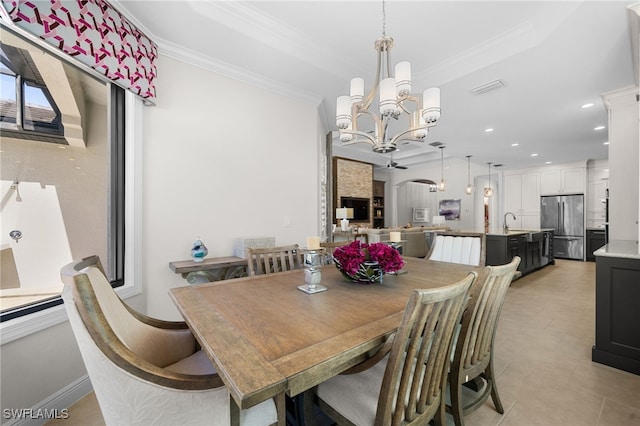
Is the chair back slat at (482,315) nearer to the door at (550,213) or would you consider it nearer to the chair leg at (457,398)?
the chair leg at (457,398)

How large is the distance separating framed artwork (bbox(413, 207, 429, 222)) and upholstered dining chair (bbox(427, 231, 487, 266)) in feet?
24.6

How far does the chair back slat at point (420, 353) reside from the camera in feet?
2.83

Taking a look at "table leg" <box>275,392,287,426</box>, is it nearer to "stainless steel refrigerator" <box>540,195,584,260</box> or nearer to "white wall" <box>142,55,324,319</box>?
"white wall" <box>142,55,324,319</box>

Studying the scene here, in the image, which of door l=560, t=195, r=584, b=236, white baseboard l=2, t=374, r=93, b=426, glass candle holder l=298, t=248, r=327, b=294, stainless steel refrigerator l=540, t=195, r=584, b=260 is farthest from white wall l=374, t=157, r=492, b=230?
white baseboard l=2, t=374, r=93, b=426

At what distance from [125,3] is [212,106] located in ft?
3.00

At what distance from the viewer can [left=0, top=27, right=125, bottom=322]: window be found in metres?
1.52

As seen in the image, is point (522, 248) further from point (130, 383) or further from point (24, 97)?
point (24, 97)

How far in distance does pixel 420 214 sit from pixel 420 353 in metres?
9.57

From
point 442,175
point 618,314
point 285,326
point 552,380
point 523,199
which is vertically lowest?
point 552,380

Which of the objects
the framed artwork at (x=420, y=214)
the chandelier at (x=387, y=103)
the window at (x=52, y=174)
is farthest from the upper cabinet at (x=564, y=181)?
the window at (x=52, y=174)

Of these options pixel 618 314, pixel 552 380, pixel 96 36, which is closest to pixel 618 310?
pixel 618 314

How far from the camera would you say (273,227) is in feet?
9.97

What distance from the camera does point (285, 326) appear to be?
1.03m

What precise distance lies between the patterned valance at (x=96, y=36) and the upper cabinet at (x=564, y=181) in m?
9.38
